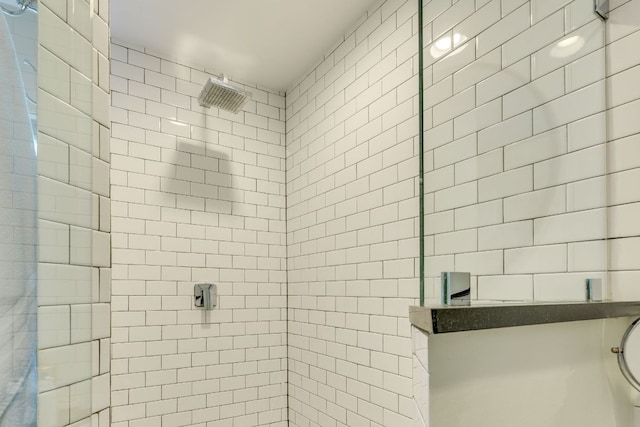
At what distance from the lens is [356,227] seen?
212cm

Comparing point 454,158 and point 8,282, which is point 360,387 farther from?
point 8,282

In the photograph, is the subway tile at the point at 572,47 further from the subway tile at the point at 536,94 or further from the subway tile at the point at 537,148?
the subway tile at the point at 537,148

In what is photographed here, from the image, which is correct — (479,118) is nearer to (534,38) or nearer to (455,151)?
(455,151)

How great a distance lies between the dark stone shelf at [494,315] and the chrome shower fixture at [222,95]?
70.8 inches

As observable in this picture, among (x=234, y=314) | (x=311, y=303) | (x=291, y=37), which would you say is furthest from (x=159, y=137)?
(x=311, y=303)

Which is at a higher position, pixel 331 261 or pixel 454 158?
pixel 454 158

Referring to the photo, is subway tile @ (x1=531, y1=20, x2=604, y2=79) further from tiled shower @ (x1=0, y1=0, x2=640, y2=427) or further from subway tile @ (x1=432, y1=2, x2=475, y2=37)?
subway tile @ (x1=432, y1=2, x2=475, y2=37)

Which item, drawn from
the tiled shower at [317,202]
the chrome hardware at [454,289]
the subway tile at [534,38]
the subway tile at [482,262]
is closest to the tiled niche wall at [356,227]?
the tiled shower at [317,202]

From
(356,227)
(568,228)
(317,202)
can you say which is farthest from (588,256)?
(317,202)

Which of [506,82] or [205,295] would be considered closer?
[506,82]

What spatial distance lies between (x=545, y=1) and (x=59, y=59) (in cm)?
122

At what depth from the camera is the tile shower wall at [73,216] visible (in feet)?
2.45

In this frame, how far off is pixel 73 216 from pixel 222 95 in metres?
1.58

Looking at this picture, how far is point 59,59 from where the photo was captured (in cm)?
78
